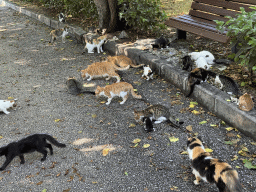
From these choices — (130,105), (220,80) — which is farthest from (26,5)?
(220,80)

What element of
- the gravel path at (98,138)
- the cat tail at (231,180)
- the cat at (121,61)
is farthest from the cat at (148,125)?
the cat at (121,61)

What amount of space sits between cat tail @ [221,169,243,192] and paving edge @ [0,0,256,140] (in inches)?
50.2

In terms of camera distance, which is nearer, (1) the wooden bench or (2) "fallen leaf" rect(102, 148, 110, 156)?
(2) "fallen leaf" rect(102, 148, 110, 156)

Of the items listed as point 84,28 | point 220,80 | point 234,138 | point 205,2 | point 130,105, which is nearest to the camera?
point 234,138

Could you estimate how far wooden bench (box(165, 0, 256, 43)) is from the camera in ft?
18.2

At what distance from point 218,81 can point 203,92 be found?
345 mm

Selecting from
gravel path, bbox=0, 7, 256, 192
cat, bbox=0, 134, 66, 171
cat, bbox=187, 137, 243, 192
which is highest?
cat, bbox=187, 137, 243, 192

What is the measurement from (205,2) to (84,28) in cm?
428

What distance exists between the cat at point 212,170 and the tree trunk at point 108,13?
18.7 feet

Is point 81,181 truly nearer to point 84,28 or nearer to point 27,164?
point 27,164

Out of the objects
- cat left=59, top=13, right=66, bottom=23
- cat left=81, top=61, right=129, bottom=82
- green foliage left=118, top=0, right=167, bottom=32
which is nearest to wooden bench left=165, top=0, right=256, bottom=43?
green foliage left=118, top=0, right=167, bottom=32

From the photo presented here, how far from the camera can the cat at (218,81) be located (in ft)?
13.7

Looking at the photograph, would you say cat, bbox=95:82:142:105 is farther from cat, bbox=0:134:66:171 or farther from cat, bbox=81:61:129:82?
cat, bbox=0:134:66:171

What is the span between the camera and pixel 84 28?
8.98 metres
